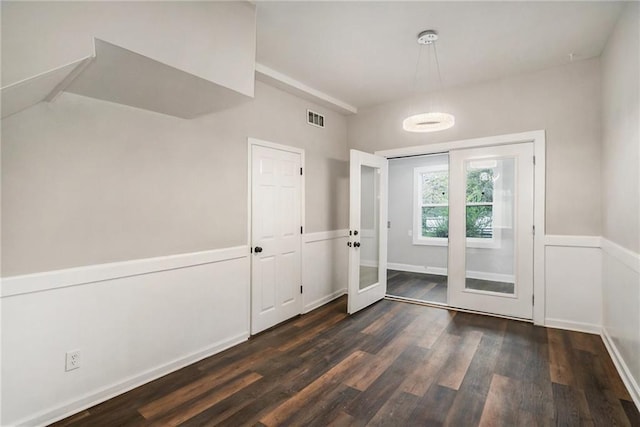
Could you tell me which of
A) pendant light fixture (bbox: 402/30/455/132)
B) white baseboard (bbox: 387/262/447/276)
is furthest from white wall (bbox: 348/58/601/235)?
white baseboard (bbox: 387/262/447/276)

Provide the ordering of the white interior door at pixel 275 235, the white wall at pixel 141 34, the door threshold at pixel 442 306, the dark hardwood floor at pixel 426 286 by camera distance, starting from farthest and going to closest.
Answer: the dark hardwood floor at pixel 426 286 → the door threshold at pixel 442 306 → the white interior door at pixel 275 235 → the white wall at pixel 141 34

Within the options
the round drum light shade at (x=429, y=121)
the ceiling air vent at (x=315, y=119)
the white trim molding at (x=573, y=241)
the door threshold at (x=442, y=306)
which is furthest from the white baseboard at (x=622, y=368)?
the ceiling air vent at (x=315, y=119)

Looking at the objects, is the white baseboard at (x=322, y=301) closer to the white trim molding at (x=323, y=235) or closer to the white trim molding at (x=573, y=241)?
the white trim molding at (x=323, y=235)

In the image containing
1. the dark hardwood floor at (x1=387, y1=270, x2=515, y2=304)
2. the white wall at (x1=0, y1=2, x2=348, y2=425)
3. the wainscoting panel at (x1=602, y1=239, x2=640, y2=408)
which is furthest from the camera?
the dark hardwood floor at (x1=387, y1=270, x2=515, y2=304)

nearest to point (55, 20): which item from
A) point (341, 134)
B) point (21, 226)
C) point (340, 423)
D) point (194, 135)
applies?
point (21, 226)

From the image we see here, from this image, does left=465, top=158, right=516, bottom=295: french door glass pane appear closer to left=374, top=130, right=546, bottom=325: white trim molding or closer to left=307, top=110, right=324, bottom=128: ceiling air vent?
left=374, top=130, right=546, bottom=325: white trim molding

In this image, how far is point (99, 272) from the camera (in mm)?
2193

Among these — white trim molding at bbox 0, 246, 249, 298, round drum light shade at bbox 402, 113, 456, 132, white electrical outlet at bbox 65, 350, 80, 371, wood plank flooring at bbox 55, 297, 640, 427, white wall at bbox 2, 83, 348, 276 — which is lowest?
wood plank flooring at bbox 55, 297, 640, 427

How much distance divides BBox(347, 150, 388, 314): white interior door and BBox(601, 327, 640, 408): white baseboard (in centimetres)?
248

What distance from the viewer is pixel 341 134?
488cm

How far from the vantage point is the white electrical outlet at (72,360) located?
2061mm

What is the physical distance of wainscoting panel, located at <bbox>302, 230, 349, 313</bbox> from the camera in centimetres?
411

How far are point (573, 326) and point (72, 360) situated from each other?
15.3 feet

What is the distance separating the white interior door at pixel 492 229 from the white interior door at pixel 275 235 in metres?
2.07
